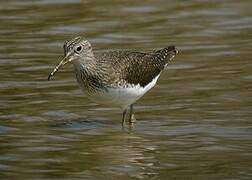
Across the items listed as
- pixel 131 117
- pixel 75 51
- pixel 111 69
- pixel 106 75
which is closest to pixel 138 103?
pixel 131 117

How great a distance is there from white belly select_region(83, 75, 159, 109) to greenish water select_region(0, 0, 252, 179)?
41cm

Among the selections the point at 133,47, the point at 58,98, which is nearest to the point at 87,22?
the point at 133,47

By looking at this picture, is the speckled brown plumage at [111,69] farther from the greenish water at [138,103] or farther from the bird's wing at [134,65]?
the greenish water at [138,103]

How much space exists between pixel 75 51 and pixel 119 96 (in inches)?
33.0

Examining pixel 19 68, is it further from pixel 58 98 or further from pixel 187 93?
pixel 187 93

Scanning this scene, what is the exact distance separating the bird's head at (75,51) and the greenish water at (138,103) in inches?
39.0

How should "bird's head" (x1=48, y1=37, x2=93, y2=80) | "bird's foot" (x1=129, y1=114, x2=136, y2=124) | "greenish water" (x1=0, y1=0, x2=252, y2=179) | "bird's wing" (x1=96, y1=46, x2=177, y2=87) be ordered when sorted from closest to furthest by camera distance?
"greenish water" (x1=0, y1=0, x2=252, y2=179), "bird's head" (x1=48, y1=37, x2=93, y2=80), "bird's wing" (x1=96, y1=46, x2=177, y2=87), "bird's foot" (x1=129, y1=114, x2=136, y2=124)

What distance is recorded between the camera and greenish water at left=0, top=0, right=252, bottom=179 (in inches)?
472

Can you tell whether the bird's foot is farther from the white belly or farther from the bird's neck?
the bird's neck

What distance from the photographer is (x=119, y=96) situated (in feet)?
43.9

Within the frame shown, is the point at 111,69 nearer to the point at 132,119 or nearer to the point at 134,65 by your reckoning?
the point at 134,65

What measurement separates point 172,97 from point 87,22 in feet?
15.8

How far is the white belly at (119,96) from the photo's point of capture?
43.5 feet

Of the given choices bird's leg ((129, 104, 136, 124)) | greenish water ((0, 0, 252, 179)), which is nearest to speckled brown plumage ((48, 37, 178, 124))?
bird's leg ((129, 104, 136, 124))
